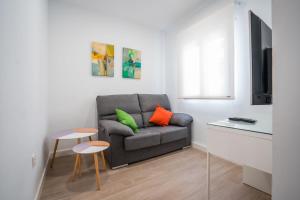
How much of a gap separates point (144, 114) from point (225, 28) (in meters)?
2.14

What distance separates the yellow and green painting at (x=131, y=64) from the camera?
3031 mm

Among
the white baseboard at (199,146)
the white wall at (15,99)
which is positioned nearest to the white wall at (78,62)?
the white wall at (15,99)

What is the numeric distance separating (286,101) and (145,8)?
276 centimetres

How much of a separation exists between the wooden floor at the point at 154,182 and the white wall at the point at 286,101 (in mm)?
973

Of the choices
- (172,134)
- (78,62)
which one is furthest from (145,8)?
(172,134)

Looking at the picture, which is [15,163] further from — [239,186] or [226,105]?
[226,105]

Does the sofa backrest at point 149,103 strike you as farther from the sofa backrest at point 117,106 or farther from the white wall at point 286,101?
the white wall at point 286,101

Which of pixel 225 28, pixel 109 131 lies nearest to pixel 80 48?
pixel 109 131

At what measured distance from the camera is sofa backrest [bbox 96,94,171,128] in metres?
2.57

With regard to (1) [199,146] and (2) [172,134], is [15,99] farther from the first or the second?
(1) [199,146]

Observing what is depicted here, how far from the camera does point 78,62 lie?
259 centimetres

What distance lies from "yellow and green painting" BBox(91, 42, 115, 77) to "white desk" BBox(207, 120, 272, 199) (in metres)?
2.33

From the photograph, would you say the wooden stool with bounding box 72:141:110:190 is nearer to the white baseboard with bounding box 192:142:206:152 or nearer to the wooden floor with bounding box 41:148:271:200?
the wooden floor with bounding box 41:148:271:200

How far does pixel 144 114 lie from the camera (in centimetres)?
293
